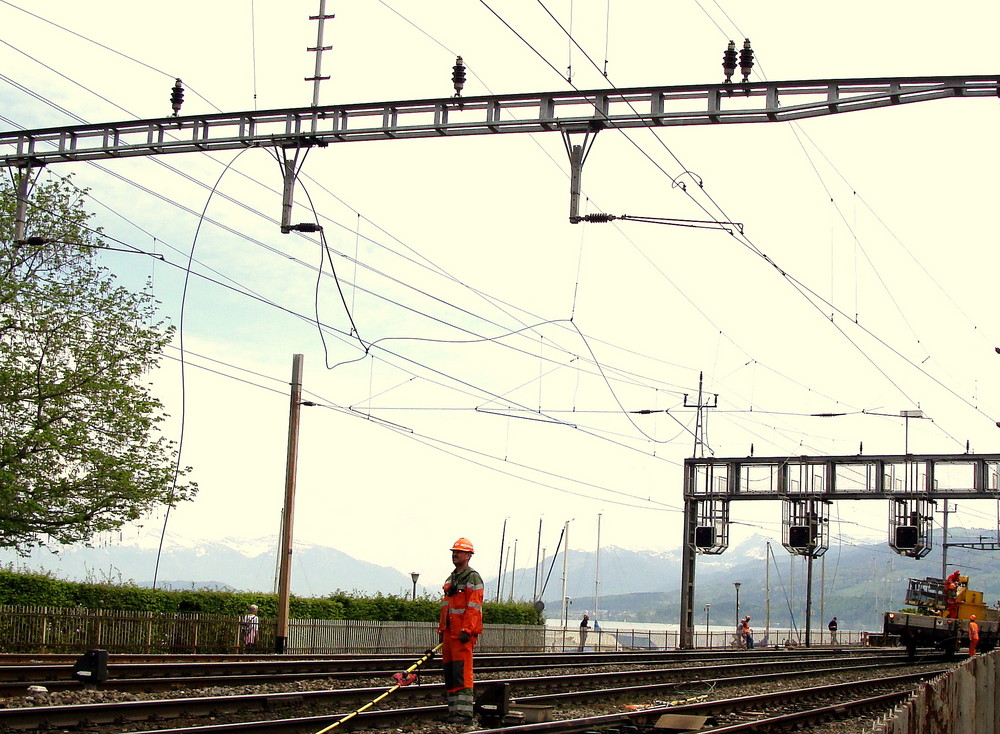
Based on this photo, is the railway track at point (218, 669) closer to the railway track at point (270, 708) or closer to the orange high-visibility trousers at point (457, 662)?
the railway track at point (270, 708)

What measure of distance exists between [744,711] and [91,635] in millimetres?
17477

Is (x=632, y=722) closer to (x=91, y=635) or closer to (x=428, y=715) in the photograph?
(x=428, y=715)

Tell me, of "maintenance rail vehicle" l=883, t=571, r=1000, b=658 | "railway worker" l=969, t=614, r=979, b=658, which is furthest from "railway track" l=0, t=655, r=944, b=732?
"maintenance rail vehicle" l=883, t=571, r=1000, b=658

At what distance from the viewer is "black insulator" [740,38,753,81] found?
16672 millimetres

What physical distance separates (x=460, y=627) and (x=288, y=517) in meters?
17.1

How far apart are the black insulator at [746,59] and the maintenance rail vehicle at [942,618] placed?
92.5 feet

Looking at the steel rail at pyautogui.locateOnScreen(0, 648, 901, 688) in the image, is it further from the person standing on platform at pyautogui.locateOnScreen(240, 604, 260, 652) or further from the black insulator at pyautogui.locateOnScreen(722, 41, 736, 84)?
the black insulator at pyautogui.locateOnScreen(722, 41, 736, 84)

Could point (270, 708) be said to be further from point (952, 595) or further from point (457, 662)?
point (952, 595)

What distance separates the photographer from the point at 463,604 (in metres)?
14.2

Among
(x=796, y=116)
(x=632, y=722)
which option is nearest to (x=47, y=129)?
(x=796, y=116)

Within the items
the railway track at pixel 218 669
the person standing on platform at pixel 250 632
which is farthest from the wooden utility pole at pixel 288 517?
the railway track at pixel 218 669

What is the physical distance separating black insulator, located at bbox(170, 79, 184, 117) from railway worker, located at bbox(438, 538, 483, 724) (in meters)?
9.82

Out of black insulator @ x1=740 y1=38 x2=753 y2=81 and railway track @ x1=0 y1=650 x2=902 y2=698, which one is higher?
black insulator @ x1=740 y1=38 x2=753 y2=81

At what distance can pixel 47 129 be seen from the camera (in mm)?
20438
